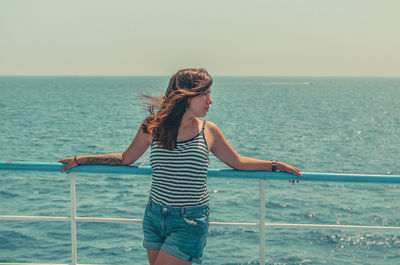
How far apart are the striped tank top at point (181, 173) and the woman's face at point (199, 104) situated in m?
0.14

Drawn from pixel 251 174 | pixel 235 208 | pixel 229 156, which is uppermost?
pixel 229 156

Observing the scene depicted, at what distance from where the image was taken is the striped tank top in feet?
8.62

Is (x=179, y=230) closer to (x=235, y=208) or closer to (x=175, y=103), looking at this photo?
(x=175, y=103)

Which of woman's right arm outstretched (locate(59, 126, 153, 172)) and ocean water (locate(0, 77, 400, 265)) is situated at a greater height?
woman's right arm outstretched (locate(59, 126, 153, 172))

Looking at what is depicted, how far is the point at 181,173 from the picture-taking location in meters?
2.63

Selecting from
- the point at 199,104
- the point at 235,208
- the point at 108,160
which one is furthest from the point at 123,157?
the point at 235,208

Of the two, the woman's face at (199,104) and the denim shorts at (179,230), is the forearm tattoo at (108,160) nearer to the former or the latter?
the denim shorts at (179,230)

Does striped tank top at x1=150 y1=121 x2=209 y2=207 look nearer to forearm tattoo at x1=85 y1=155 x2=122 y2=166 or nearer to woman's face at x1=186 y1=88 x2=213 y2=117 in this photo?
woman's face at x1=186 y1=88 x2=213 y2=117

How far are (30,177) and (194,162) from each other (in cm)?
1776

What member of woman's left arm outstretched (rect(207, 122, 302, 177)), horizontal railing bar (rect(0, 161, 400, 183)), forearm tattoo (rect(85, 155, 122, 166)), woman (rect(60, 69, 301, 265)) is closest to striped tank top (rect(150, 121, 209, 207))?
woman (rect(60, 69, 301, 265))

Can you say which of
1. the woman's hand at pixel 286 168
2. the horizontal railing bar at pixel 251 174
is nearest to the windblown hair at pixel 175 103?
the horizontal railing bar at pixel 251 174

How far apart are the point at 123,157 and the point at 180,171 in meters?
0.49

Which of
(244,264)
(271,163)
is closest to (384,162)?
(244,264)

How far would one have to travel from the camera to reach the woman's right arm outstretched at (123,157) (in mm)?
2847
